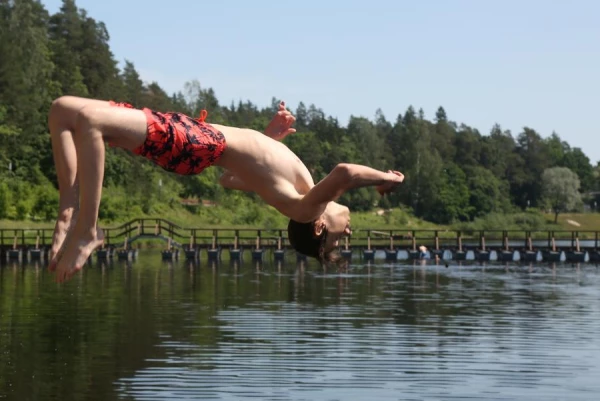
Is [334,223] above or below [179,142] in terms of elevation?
below

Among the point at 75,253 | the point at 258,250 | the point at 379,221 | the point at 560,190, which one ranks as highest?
the point at 560,190

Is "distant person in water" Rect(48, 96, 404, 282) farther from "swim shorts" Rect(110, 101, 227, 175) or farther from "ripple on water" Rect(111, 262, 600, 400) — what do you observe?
"ripple on water" Rect(111, 262, 600, 400)

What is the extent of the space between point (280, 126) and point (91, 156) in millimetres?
1719

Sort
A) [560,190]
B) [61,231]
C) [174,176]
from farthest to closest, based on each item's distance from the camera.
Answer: [560,190] → [174,176] → [61,231]

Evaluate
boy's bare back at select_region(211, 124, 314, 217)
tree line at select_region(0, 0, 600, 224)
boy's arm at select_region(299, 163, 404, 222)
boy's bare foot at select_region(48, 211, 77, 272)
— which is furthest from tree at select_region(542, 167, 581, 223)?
boy's bare foot at select_region(48, 211, 77, 272)

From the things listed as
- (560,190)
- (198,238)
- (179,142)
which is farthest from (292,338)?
(560,190)

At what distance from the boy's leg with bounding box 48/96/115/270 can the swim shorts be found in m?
0.26

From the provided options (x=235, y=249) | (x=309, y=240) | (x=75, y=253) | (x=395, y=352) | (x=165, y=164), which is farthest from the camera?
(x=235, y=249)

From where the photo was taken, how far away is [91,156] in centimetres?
630

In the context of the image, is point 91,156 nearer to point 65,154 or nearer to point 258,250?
point 65,154

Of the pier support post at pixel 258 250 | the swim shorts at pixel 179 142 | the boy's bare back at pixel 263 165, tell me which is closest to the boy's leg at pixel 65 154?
the swim shorts at pixel 179 142

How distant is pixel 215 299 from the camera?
171 feet

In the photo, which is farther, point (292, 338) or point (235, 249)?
point (235, 249)

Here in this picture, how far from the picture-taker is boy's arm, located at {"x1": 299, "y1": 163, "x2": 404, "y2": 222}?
21.3 ft
